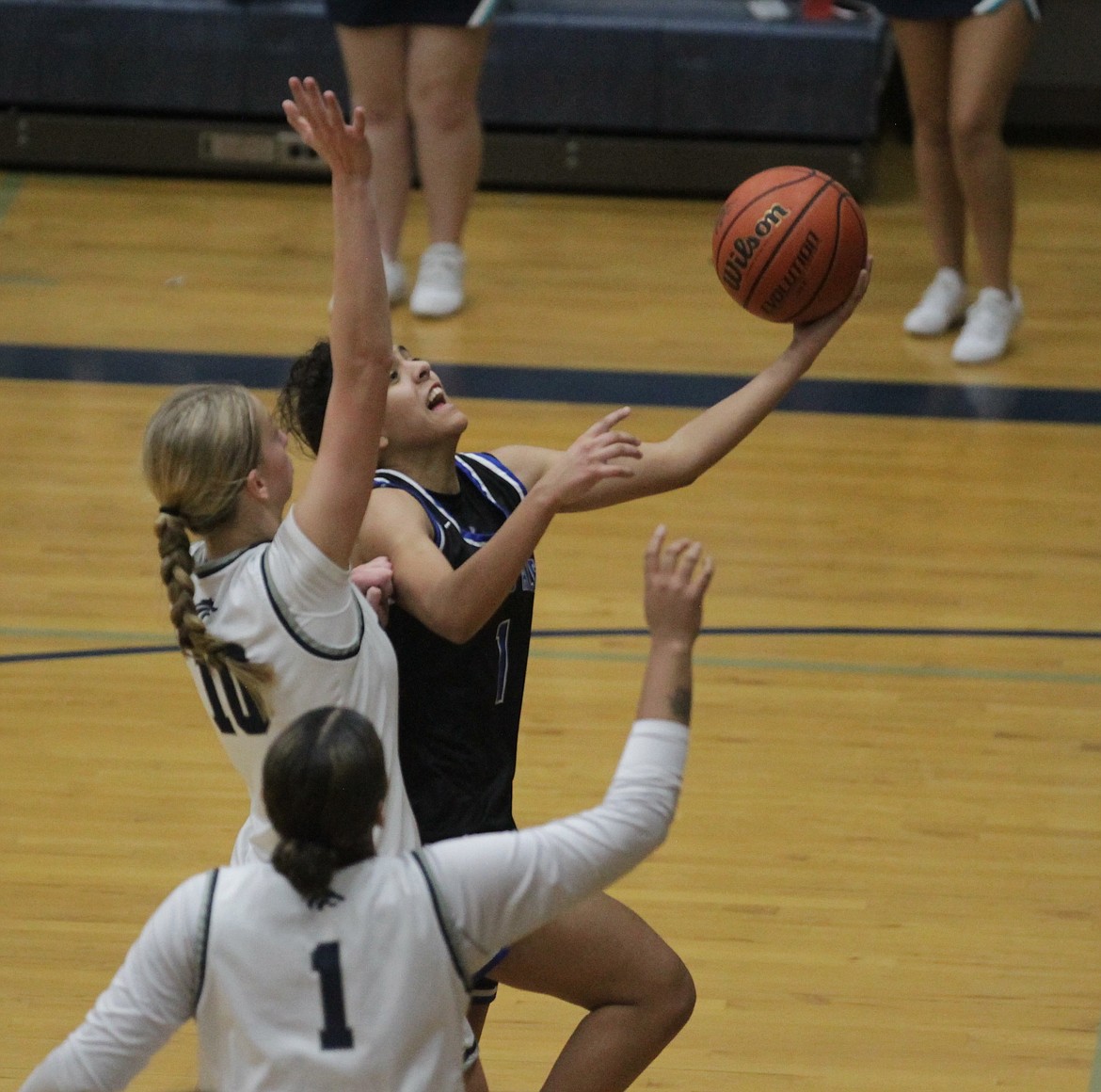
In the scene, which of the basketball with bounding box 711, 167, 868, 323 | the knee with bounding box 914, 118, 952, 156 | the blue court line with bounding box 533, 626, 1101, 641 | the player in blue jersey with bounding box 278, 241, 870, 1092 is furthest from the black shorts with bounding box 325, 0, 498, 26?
the player in blue jersey with bounding box 278, 241, 870, 1092

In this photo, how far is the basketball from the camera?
2.61 metres

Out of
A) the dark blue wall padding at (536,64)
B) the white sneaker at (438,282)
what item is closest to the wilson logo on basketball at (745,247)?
the white sneaker at (438,282)

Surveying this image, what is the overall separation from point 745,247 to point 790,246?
13cm

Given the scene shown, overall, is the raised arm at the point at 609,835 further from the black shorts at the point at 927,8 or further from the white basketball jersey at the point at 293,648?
the black shorts at the point at 927,8

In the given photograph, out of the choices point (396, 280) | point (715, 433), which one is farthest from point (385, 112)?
point (715, 433)

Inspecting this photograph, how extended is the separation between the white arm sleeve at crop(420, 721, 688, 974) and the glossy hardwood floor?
45.6 inches

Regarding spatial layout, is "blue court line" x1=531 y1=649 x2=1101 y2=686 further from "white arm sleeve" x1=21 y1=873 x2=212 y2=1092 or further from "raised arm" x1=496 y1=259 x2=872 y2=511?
"white arm sleeve" x1=21 y1=873 x2=212 y2=1092

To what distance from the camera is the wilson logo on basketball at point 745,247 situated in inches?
107

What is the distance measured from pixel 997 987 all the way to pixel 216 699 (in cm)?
159

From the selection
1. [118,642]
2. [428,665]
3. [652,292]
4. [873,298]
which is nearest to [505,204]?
[652,292]

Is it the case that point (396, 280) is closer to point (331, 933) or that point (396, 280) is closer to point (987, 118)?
point (987, 118)

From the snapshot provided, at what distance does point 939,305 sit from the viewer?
5.81 m

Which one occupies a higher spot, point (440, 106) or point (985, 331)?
point (440, 106)

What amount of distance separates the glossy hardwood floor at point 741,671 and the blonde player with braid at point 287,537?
3.40 ft
